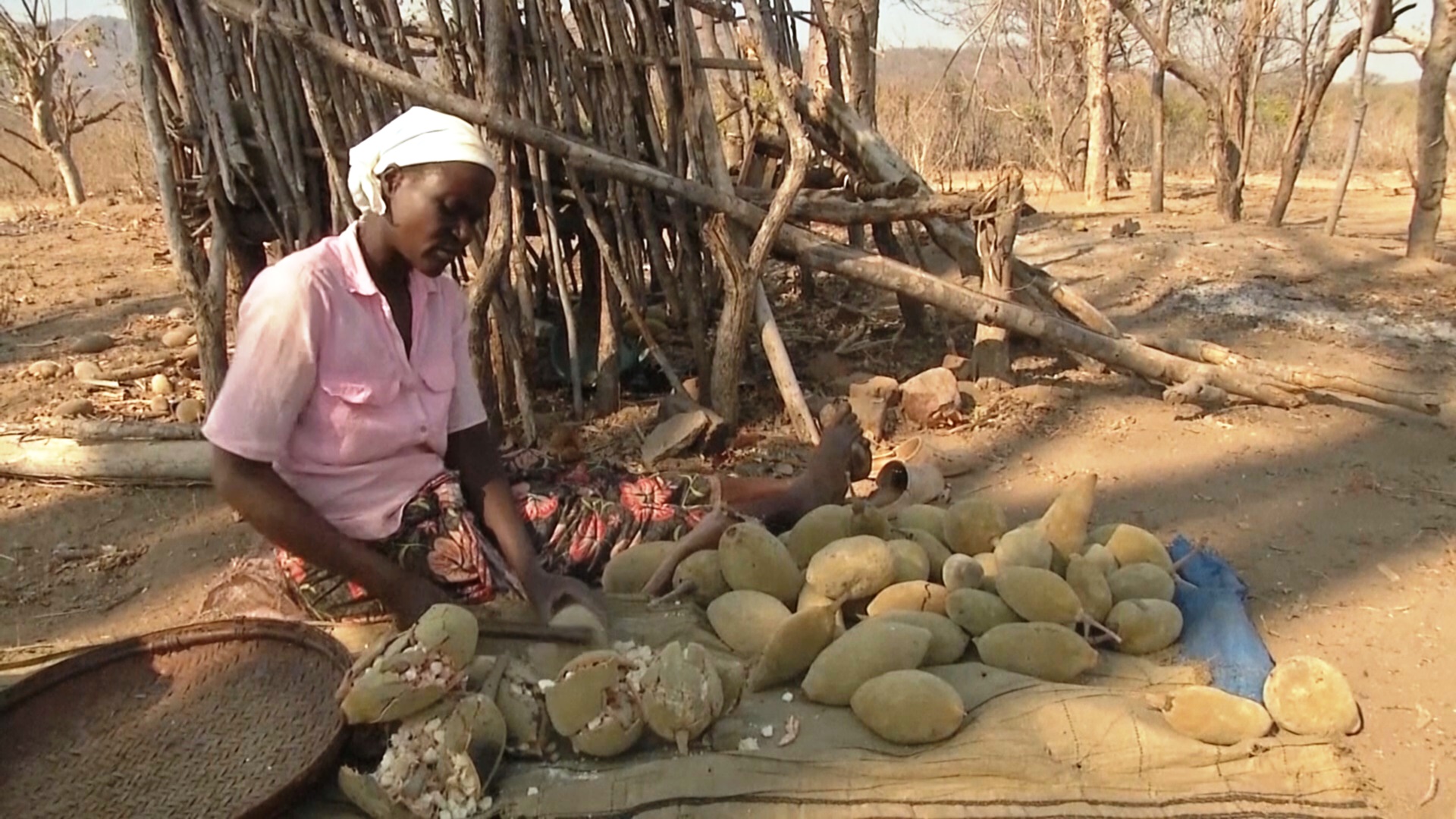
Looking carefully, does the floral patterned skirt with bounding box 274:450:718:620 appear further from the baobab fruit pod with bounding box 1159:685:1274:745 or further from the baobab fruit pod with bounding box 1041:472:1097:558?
the baobab fruit pod with bounding box 1159:685:1274:745

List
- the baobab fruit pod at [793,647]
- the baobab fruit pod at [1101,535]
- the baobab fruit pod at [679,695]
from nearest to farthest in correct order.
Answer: the baobab fruit pod at [679,695] → the baobab fruit pod at [793,647] → the baobab fruit pod at [1101,535]

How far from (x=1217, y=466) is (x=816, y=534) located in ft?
6.40

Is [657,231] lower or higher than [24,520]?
higher

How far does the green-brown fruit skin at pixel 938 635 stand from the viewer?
2.18 metres

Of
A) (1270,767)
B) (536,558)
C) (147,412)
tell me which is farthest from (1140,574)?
(147,412)

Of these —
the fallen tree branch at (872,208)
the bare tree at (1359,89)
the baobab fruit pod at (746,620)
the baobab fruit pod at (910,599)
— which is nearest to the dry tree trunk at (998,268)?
the fallen tree branch at (872,208)

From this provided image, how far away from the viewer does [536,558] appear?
7.91 feet

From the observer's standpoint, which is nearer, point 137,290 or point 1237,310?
point 1237,310

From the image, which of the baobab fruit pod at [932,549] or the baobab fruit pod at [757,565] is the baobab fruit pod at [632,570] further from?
the baobab fruit pod at [932,549]

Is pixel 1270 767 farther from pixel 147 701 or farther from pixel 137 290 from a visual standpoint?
pixel 137 290

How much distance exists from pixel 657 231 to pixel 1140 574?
2514 millimetres

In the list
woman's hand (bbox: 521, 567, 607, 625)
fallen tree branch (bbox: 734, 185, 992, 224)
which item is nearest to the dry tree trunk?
fallen tree branch (bbox: 734, 185, 992, 224)

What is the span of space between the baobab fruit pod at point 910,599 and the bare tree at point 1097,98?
9883mm

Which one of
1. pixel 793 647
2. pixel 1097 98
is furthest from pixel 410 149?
pixel 1097 98
